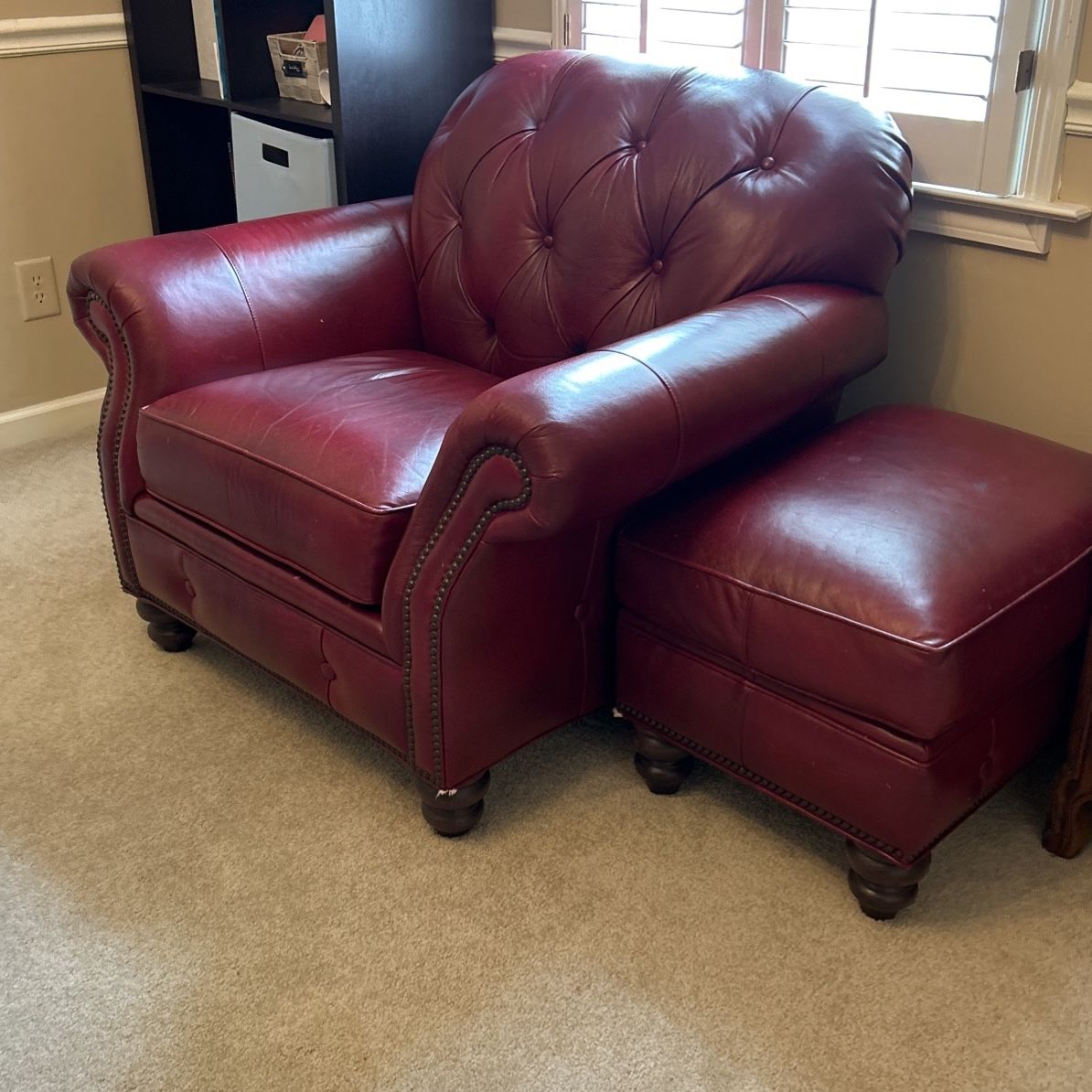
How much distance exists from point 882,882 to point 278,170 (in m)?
1.71

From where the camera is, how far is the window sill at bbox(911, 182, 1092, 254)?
1801 millimetres

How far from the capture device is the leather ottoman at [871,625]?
1363 mm

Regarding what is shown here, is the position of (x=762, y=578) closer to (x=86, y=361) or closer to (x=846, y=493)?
(x=846, y=493)

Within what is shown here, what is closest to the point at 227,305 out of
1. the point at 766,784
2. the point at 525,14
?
the point at 525,14

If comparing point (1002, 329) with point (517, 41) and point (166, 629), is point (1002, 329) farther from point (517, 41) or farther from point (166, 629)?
point (166, 629)

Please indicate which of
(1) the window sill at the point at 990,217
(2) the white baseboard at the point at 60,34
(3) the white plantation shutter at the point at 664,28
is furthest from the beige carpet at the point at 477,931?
(2) the white baseboard at the point at 60,34

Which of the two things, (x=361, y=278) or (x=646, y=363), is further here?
(x=361, y=278)

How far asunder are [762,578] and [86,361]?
2002 millimetres

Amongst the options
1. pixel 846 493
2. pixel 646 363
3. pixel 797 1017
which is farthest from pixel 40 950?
pixel 846 493

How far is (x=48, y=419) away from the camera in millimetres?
2842

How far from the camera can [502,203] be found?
201 centimetres

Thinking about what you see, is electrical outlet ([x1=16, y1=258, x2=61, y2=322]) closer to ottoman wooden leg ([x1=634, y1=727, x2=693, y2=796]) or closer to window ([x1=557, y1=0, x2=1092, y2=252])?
window ([x1=557, y1=0, x2=1092, y2=252])

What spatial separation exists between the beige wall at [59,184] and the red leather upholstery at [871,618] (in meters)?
1.75

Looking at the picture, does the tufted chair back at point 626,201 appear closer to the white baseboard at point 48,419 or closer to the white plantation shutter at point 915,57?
the white plantation shutter at point 915,57
